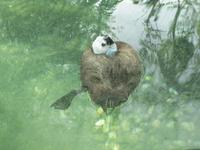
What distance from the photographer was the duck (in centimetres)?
306

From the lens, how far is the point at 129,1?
3891mm

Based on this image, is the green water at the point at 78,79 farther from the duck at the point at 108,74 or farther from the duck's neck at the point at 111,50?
the duck's neck at the point at 111,50

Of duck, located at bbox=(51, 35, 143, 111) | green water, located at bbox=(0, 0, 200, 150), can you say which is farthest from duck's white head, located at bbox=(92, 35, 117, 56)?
green water, located at bbox=(0, 0, 200, 150)

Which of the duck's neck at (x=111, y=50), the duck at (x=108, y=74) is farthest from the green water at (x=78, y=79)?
the duck's neck at (x=111, y=50)

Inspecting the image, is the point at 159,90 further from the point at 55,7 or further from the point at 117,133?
the point at 55,7

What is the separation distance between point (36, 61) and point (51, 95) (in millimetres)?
377

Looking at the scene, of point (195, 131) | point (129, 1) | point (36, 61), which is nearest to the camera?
point (195, 131)

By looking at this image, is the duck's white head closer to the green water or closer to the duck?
the duck

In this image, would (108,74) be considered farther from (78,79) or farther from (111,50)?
(78,79)

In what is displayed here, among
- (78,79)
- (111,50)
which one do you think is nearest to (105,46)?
(111,50)

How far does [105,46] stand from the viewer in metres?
3.06

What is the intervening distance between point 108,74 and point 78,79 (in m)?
0.34

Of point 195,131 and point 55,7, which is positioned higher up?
point 55,7

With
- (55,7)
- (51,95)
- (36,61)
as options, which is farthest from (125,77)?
(55,7)
